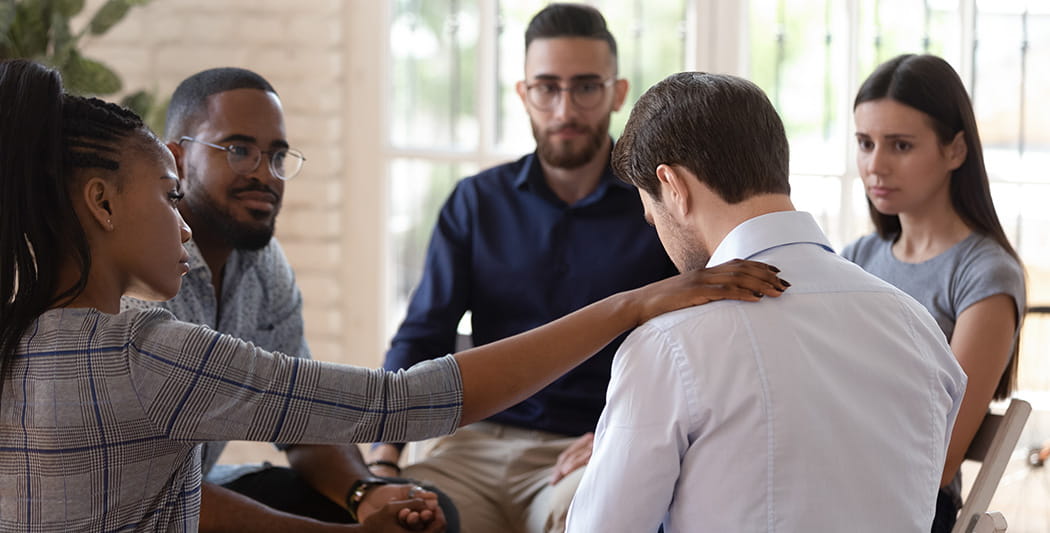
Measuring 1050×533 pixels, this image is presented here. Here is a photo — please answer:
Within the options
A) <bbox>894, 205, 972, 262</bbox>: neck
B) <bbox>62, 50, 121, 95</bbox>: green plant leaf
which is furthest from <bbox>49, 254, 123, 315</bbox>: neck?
<bbox>62, 50, 121, 95</bbox>: green plant leaf

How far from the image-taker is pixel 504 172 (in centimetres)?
265

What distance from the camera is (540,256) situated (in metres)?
2.49

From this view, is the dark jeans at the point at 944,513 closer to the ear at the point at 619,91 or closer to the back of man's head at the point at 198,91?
the ear at the point at 619,91

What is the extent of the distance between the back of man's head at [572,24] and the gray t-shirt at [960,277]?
0.91 metres

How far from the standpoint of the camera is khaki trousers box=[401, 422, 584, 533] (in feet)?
7.29

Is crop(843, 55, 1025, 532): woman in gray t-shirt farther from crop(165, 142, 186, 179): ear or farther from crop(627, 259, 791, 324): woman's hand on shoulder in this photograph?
crop(165, 142, 186, 179): ear

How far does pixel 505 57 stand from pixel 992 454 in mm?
2056

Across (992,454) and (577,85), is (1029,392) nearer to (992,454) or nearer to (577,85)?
(992,454)

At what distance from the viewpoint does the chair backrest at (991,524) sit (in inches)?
64.7

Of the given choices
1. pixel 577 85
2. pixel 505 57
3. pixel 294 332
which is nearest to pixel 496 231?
pixel 577 85

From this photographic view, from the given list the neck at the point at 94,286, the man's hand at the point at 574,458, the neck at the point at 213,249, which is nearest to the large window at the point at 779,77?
the man's hand at the point at 574,458

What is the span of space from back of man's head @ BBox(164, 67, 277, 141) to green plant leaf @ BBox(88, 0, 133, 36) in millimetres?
942

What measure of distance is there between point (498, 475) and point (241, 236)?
768mm

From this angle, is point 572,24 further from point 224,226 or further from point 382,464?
point 382,464
